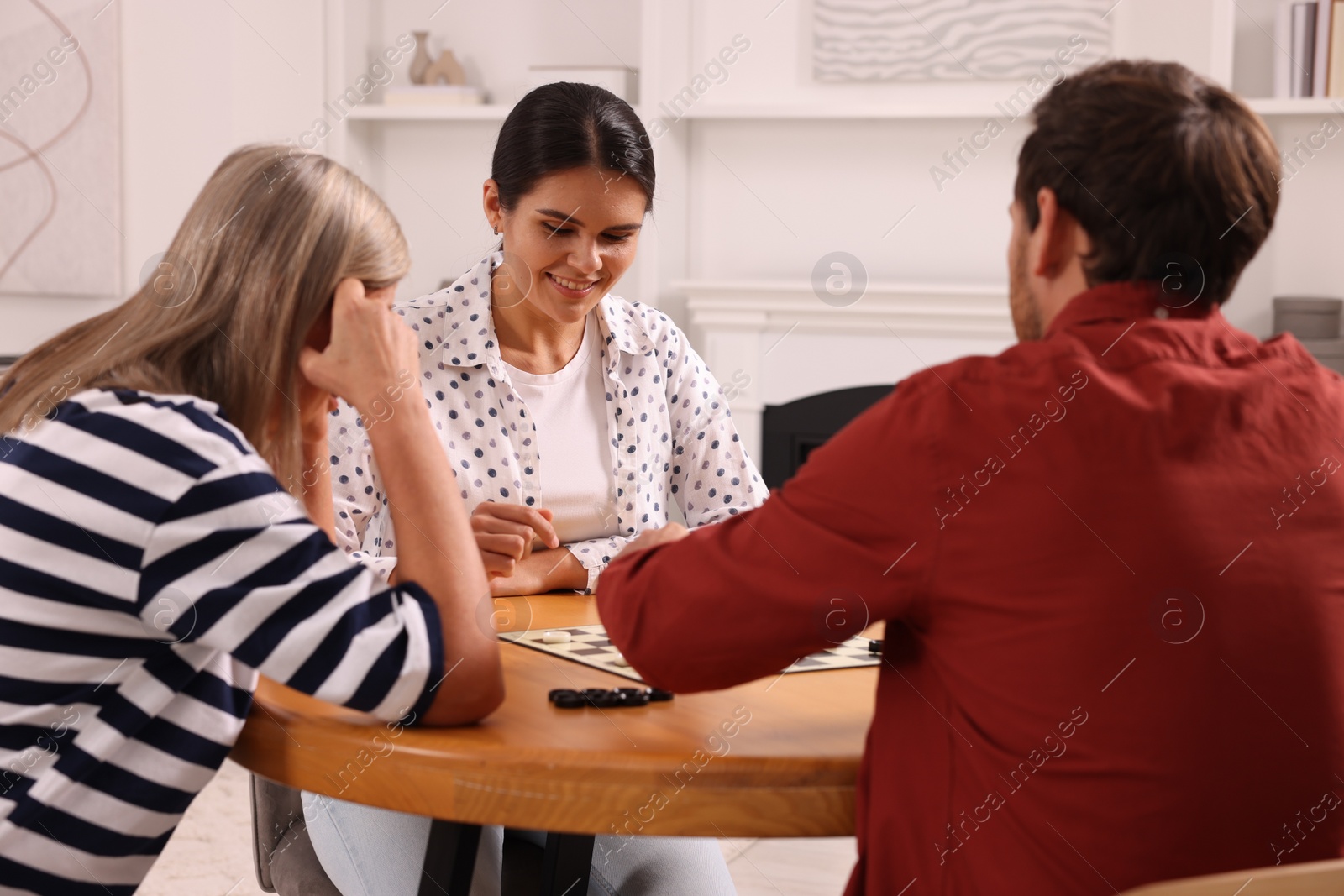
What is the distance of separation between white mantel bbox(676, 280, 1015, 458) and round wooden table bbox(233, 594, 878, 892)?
2.80m

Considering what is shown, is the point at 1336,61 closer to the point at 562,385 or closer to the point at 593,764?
the point at 562,385

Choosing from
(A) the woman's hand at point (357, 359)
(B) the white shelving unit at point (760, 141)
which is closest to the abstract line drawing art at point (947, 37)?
(B) the white shelving unit at point (760, 141)

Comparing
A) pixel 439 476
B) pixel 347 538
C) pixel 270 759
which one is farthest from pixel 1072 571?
pixel 347 538

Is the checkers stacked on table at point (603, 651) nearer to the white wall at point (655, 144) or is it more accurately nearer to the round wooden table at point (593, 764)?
the round wooden table at point (593, 764)

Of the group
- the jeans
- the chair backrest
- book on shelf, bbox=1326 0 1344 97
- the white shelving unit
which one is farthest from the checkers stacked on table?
book on shelf, bbox=1326 0 1344 97

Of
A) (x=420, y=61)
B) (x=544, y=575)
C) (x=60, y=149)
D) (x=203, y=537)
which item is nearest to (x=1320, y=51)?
(x=420, y=61)

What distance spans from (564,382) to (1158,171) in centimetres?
117

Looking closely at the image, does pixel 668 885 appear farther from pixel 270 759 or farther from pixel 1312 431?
pixel 1312 431

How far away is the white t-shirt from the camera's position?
1.90 m

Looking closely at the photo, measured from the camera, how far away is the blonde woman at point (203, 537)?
0.99 m

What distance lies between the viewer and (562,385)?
6.48 feet

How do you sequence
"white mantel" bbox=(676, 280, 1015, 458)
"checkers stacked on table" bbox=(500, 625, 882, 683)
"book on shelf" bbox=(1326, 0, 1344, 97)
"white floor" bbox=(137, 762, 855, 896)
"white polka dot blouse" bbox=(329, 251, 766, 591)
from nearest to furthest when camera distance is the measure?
"checkers stacked on table" bbox=(500, 625, 882, 683) < "white polka dot blouse" bbox=(329, 251, 766, 591) < "white floor" bbox=(137, 762, 855, 896) < "book on shelf" bbox=(1326, 0, 1344, 97) < "white mantel" bbox=(676, 280, 1015, 458)

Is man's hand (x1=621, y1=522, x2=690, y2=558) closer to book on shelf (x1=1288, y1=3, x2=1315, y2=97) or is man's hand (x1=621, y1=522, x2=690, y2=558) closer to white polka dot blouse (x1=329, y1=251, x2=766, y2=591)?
white polka dot blouse (x1=329, y1=251, x2=766, y2=591)

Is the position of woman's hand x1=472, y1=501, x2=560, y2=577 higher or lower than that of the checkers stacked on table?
higher
